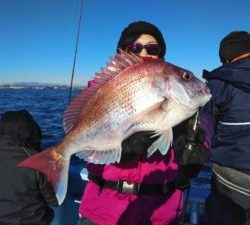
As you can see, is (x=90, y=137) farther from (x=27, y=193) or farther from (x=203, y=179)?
(x=203, y=179)

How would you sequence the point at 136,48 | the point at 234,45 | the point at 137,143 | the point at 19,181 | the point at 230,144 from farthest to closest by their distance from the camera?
1. the point at 234,45
2. the point at 19,181
3. the point at 230,144
4. the point at 136,48
5. the point at 137,143

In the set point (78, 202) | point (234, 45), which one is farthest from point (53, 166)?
point (234, 45)

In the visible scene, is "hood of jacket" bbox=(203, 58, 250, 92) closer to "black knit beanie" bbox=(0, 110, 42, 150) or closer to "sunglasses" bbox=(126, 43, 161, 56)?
"sunglasses" bbox=(126, 43, 161, 56)

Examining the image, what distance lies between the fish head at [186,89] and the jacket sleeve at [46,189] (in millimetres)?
2404

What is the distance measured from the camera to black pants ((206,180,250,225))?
417cm

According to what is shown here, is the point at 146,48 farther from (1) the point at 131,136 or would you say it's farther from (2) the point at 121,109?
(2) the point at 121,109

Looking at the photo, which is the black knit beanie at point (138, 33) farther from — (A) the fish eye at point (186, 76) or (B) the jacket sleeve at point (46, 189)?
(B) the jacket sleeve at point (46, 189)

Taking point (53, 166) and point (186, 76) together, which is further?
point (53, 166)

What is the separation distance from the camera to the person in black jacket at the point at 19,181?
430 cm

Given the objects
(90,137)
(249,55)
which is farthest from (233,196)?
(90,137)

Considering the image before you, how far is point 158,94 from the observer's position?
258 cm

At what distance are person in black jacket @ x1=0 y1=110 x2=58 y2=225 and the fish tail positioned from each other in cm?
141

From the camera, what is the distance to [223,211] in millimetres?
4277

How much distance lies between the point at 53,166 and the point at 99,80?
76 centimetres
